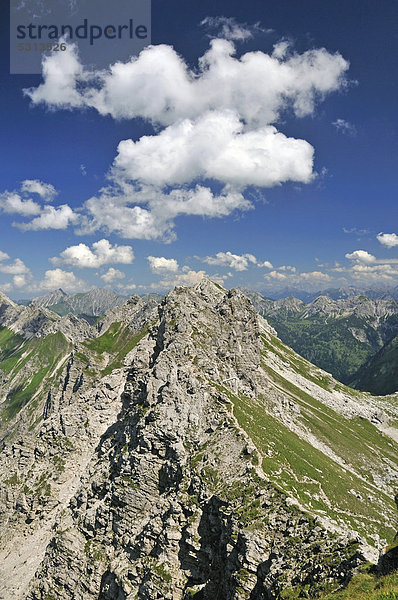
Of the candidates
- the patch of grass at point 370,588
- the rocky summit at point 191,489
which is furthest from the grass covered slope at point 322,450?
the patch of grass at point 370,588

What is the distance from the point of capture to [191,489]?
181 feet

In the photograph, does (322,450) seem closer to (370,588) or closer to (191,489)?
(191,489)

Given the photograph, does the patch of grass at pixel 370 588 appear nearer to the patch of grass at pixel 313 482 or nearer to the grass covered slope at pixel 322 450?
the grass covered slope at pixel 322 450

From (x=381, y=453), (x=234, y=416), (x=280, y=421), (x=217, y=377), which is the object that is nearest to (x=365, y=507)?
(x=280, y=421)

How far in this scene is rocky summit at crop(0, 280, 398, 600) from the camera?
129 ft

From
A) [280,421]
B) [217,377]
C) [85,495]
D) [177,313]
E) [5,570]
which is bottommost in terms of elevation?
[5,570]

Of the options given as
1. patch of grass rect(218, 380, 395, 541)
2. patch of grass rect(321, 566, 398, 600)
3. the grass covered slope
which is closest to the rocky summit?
patch of grass rect(218, 380, 395, 541)

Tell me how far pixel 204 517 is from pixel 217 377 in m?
42.2

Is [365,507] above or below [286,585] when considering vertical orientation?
below

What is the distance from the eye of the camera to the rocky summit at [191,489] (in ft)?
129

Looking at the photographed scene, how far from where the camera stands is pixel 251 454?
185 feet

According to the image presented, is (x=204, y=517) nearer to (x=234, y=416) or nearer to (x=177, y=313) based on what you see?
(x=234, y=416)

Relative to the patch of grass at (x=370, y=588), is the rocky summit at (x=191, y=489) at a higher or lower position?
lower

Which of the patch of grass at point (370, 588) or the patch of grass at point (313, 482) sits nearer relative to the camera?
the patch of grass at point (370, 588)
